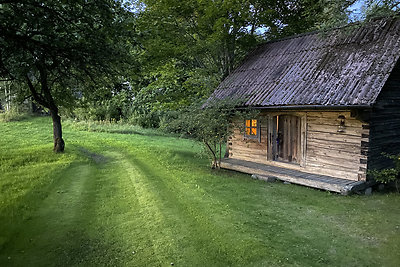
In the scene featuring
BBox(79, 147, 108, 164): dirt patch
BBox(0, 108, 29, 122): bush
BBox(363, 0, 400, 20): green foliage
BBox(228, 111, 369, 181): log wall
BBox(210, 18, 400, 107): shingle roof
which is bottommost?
BBox(79, 147, 108, 164): dirt patch

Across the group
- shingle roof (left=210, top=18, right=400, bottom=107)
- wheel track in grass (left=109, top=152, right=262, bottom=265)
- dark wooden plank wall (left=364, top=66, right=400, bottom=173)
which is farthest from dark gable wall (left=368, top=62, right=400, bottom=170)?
wheel track in grass (left=109, top=152, right=262, bottom=265)

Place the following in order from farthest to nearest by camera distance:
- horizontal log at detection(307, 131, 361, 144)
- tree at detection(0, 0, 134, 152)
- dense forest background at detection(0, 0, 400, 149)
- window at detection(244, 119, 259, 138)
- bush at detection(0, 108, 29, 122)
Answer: bush at detection(0, 108, 29, 122) < window at detection(244, 119, 259, 138) < horizontal log at detection(307, 131, 361, 144) < dense forest background at detection(0, 0, 400, 149) < tree at detection(0, 0, 134, 152)

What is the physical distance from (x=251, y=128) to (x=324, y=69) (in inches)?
140

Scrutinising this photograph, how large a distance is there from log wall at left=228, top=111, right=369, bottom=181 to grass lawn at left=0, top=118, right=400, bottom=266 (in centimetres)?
107

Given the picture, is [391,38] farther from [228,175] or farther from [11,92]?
[11,92]

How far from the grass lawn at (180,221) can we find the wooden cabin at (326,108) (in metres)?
1.06

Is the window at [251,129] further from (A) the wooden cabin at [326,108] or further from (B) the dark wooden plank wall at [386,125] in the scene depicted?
(B) the dark wooden plank wall at [386,125]

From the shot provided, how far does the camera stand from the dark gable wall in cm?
854

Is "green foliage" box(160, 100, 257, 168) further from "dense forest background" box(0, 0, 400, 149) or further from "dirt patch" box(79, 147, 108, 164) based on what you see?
"dirt patch" box(79, 147, 108, 164)

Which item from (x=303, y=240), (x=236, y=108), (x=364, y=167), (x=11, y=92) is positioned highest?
(x=11, y=92)

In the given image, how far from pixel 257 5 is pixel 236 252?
530 inches

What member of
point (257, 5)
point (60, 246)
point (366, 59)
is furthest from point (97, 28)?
point (257, 5)

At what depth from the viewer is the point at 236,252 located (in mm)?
4750

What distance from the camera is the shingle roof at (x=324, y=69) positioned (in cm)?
826
